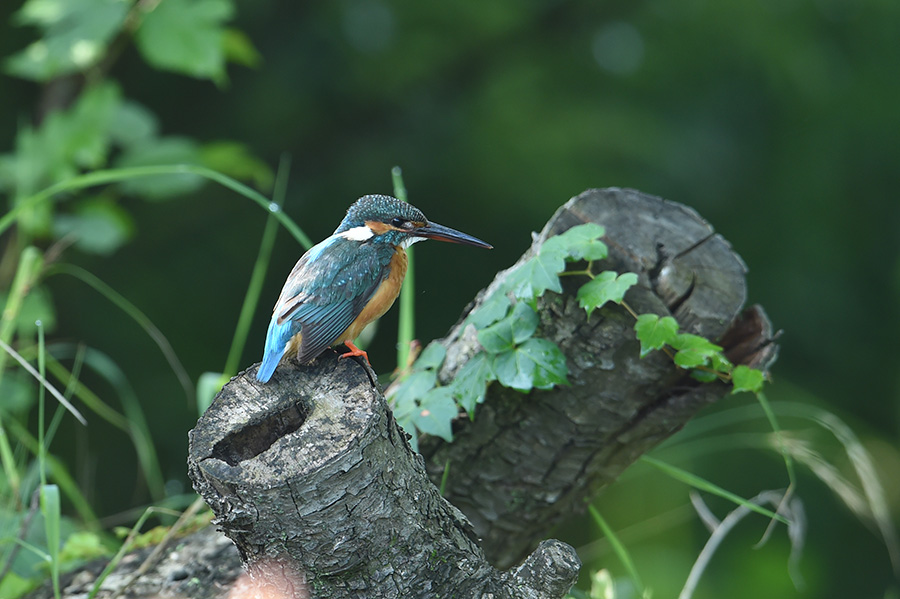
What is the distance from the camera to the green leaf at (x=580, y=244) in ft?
5.84

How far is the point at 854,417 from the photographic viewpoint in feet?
14.8

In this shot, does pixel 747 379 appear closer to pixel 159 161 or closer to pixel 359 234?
pixel 359 234

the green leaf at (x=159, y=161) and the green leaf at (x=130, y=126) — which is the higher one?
the green leaf at (x=130, y=126)

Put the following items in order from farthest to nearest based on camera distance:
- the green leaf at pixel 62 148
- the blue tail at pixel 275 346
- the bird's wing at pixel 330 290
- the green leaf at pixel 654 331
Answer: the green leaf at pixel 62 148 → the green leaf at pixel 654 331 → the bird's wing at pixel 330 290 → the blue tail at pixel 275 346

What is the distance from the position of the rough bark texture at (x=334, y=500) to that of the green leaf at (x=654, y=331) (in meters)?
0.47

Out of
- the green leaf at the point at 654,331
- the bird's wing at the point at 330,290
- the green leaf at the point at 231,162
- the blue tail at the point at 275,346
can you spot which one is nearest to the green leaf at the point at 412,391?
the bird's wing at the point at 330,290

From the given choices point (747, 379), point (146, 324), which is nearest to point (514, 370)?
point (747, 379)

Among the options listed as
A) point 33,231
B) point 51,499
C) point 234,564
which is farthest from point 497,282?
point 33,231

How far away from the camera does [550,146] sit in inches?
149

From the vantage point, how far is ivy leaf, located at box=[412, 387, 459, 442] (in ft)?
5.86

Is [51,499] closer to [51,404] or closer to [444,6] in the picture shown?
[51,404]

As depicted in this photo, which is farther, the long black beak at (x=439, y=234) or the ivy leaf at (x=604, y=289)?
the long black beak at (x=439, y=234)

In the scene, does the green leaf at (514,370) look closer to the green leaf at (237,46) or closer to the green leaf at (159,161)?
the green leaf at (159,161)

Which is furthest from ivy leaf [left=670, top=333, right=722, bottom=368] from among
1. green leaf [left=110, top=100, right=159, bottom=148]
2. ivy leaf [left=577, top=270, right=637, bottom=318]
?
green leaf [left=110, top=100, right=159, bottom=148]
